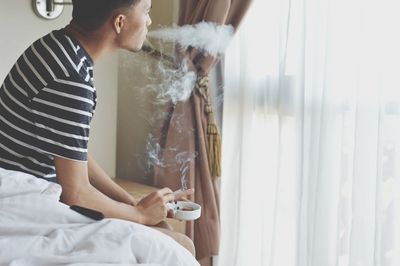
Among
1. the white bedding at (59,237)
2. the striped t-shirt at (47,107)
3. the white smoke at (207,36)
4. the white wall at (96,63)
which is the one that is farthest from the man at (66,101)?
the white wall at (96,63)

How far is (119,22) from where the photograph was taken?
1169 millimetres

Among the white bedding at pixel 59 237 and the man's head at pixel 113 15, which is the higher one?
the man's head at pixel 113 15

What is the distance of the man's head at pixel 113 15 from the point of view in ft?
3.74

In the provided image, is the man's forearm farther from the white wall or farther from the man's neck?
the white wall

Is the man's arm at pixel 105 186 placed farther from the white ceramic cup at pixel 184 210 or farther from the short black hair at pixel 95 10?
the short black hair at pixel 95 10

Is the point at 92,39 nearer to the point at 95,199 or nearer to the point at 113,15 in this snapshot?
the point at 113,15

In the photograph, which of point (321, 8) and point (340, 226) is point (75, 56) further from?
point (340, 226)

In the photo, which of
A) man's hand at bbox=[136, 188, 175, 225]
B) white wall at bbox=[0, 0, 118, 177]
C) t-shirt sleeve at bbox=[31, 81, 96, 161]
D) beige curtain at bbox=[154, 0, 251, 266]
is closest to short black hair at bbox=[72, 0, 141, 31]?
t-shirt sleeve at bbox=[31, 81, 96, 161]

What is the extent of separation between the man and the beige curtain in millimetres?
511

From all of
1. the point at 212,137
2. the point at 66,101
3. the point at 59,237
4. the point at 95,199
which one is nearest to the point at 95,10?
the point at 66,101

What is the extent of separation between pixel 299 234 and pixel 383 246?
28cm

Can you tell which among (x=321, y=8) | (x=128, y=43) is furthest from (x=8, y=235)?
(x=321, y=8)

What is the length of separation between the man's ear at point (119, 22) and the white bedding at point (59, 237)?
1.40ft

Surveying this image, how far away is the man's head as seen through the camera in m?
1.14
